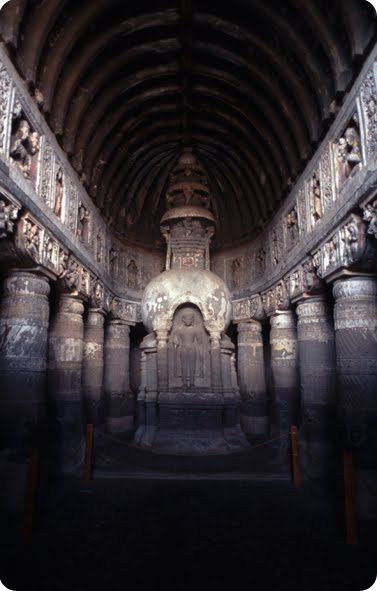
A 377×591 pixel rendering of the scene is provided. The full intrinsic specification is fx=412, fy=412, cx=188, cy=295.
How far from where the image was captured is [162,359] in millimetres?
10781

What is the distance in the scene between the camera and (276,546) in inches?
202

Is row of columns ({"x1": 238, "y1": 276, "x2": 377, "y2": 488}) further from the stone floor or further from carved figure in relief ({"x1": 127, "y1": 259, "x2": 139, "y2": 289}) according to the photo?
carved figure in relief ({"x1": 127, "y1": 259, "x2": 139, "y2": 289})

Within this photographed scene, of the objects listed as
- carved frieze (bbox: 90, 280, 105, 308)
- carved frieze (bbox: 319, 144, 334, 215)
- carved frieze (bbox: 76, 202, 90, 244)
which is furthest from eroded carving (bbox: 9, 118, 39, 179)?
carved frieze (bbox: 319, 144, 334, 215)

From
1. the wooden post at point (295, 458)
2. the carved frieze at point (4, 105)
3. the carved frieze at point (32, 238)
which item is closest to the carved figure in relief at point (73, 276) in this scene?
the carved frieze at point (32, 238)

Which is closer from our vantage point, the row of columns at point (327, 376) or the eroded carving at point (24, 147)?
the eroded carving at point (24, 147)

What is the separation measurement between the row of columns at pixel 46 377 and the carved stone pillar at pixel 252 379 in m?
4.17

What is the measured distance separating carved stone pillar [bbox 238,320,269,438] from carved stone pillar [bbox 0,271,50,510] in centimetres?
835

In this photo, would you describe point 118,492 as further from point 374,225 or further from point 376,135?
point 376,135

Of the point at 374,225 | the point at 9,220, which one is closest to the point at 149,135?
the point at 9,220

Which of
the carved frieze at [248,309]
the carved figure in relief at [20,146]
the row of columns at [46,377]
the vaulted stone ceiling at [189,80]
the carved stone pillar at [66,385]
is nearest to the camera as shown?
the carved figure in relief at [20,146]

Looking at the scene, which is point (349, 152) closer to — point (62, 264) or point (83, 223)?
point (62, 264)

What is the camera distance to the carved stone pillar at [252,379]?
1350 cm

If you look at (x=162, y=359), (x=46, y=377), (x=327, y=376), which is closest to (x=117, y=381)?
(x=162, y=359)

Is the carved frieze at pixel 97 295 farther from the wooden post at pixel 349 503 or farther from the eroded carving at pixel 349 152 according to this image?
the wooden post at pixel 349 503
